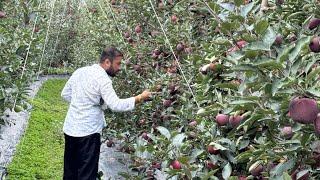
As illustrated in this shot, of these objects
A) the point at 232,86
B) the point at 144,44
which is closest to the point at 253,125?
the point at 232,86

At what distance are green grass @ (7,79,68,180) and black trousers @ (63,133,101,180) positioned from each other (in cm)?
87

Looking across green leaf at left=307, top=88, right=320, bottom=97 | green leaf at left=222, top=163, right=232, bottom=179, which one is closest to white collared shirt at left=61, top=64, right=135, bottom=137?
green leaf at left=222, top=163, right=232, bottom=179

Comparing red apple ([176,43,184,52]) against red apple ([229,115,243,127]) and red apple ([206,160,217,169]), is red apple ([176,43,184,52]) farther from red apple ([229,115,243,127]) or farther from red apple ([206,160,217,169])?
red apple ([229,115,243,127])

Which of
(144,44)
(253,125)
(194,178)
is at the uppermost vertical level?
(253,125)

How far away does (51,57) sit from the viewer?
37.2ft

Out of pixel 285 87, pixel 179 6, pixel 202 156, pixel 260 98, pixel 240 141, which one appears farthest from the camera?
pixel 179 6

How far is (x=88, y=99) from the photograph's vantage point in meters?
3.30

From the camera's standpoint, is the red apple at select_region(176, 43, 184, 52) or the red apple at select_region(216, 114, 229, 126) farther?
the red apple at select_region(176, 43, 184, 52)

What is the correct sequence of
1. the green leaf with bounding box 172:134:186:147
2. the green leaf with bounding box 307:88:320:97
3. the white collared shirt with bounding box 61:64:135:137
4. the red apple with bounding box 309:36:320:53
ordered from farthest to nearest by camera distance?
the white collared shirt with bounding box 61:64:135:137, the green leaf with bounding box 172:134:186:147, the red apple with bounding box 309:36:320:53, the green leaf with bounding box 307:88:320:97

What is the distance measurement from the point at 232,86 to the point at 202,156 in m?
0.37

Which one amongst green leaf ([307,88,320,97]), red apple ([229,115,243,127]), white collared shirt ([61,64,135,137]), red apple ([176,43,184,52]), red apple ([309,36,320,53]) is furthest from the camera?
white collared shirt ([61,64,135,137])

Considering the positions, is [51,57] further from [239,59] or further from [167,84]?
[239,59]

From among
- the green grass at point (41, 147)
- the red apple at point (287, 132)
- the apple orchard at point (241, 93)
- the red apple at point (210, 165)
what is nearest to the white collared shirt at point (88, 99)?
the apple orchard at point (241, 93)

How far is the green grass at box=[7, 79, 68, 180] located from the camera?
4398 millimetres
